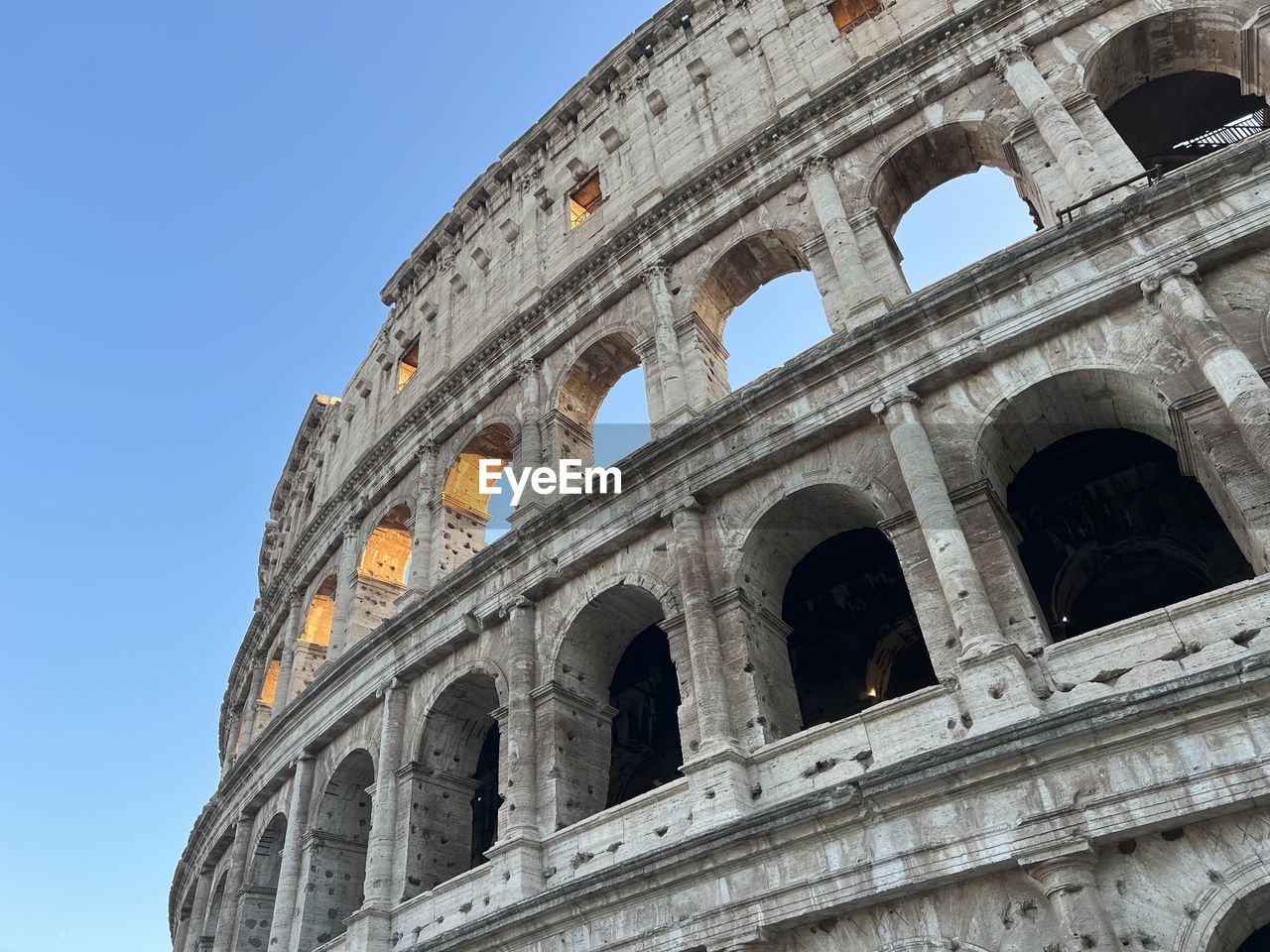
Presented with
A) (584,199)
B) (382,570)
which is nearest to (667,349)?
(584,199)

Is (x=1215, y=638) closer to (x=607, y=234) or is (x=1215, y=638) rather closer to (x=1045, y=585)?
(x=1045, y=585)

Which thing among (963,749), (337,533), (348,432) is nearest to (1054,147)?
(963,749)

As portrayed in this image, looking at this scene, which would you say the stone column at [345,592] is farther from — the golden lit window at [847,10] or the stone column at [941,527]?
the golden lit window at [847,10]

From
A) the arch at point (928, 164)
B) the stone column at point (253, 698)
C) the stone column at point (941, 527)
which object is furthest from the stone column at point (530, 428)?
the stone column at point (253, 698)

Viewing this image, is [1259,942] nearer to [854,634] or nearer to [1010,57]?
[854,634]

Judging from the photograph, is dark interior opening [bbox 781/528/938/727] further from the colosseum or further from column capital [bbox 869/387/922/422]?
column capital [bbox 869/387/922/422]

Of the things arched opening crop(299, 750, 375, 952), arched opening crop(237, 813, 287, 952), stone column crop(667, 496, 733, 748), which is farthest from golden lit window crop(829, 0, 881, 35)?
arched opening crop(237, 813, 287, 952)

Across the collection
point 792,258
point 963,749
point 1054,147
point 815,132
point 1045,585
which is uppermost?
point 815,132
